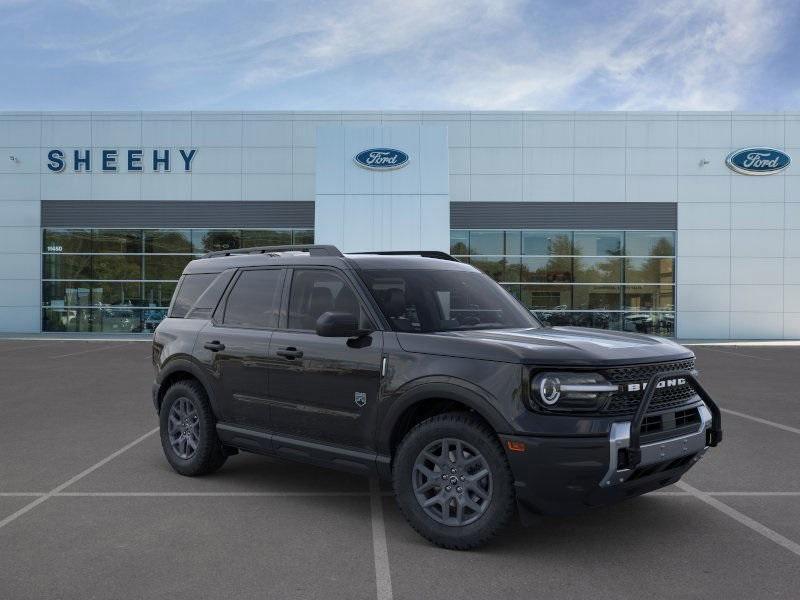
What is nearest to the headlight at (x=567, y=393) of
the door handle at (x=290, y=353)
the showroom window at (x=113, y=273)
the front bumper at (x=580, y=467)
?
the front bumper at (x=580, y=467)

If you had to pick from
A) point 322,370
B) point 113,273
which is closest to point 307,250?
point 322,370

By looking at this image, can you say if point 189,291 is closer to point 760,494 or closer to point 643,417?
point 643,417

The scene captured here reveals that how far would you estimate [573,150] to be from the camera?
2802cm

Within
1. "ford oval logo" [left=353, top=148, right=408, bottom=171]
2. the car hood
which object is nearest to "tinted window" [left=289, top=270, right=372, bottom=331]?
the car hood

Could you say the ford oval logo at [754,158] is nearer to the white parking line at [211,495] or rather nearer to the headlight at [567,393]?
the white parking line at [211,495]

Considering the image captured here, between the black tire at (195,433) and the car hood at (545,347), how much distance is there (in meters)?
2.21

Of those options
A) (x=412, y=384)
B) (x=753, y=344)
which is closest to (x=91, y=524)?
(x=412, y=384)

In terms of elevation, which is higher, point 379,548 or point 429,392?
point 429,392

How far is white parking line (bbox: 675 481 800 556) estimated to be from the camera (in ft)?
14.4

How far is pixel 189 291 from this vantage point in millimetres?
6562

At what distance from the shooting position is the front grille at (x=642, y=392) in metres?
4.04

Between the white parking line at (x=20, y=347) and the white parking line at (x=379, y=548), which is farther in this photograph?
the white parking line at (x=20, y=347)

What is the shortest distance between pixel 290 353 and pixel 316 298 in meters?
0.47

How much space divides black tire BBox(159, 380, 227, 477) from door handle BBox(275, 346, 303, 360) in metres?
1.12
